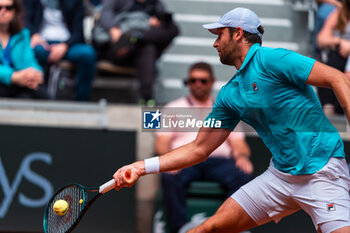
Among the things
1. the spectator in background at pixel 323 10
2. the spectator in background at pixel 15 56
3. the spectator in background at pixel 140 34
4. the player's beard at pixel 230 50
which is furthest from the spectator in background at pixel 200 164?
the player's beard at pixel 230 50

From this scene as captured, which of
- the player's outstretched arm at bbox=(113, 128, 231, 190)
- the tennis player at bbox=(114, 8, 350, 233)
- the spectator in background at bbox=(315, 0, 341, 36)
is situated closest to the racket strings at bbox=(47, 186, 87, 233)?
the tennis player at bbox=(114, 8, 350, 233)

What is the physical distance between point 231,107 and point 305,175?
0.56m

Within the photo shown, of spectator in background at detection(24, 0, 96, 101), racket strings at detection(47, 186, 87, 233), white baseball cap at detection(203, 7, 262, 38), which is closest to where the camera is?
white baseball cap at detection(203, 7, 262, 38)

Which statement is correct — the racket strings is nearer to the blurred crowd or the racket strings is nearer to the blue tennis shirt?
the blue tennis shirt

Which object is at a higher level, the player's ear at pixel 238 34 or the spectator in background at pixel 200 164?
the player's ear at pixel 238 34

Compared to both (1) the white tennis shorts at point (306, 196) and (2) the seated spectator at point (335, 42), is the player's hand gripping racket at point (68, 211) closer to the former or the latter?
(1) the white tennis shorts at point (306, 196)

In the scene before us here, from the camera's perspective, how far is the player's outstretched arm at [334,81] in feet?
10.4

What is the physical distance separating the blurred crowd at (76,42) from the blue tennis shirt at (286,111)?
272cm

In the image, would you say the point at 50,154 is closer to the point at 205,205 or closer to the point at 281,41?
the point at 205,205

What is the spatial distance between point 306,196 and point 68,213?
52.4 inches

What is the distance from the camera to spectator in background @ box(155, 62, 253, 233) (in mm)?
5402

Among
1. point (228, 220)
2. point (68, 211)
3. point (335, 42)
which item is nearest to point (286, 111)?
point (228, 220)

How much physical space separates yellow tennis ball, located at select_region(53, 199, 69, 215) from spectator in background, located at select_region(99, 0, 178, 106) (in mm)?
2575

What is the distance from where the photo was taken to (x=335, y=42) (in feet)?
19.7
